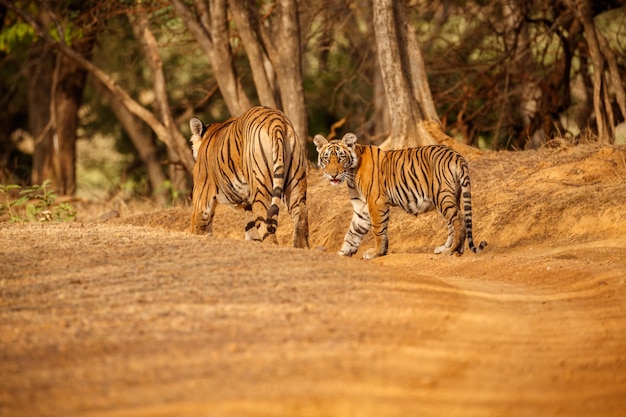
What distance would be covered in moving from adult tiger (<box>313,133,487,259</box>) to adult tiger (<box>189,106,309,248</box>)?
72cm

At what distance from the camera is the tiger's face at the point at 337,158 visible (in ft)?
33.7

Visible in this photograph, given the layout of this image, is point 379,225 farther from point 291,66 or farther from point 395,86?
point 291,66

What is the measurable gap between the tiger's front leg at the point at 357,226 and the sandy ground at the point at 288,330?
1742mm

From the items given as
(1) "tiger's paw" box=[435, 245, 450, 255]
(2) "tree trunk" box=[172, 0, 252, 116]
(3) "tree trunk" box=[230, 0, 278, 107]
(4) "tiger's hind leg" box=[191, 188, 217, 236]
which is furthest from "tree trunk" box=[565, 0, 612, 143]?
(4) "tiger's hind leg" box=[191, 188, 217, 236]

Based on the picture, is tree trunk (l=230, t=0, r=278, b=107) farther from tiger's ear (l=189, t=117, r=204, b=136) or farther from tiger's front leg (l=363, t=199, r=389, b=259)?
tiger's front leg (l=363, t=199, r=389, b=259)

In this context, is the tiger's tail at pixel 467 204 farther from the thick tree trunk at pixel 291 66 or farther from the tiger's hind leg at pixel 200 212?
the thick tree trunk at pixel 291 66

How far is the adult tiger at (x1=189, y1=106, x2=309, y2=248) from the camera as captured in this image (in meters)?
9.42

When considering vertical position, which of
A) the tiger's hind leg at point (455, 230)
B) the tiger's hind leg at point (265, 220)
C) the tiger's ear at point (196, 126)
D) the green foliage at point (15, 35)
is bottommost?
the tiger's hind leg at point (455, 230)

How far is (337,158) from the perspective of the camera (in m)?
10.3

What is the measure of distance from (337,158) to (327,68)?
473 inches

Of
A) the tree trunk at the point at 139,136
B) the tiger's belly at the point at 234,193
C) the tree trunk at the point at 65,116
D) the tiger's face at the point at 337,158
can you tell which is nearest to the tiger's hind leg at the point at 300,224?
the tiger's belly at the point at 234,193

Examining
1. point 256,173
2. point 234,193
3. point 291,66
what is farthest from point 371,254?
point 291,66

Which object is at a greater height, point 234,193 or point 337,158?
point 337,158

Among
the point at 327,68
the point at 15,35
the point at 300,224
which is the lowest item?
the point at 300,224
